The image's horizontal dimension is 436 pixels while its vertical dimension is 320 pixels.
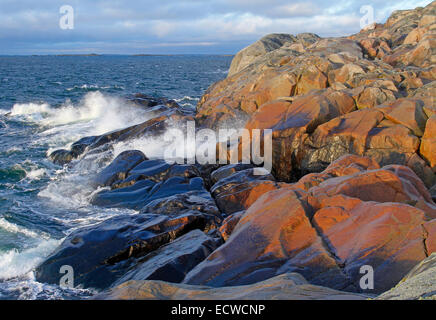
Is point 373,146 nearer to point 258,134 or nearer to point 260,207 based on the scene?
point 258,134

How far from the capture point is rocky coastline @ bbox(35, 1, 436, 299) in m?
5.19

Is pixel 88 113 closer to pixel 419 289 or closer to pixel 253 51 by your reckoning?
pixel 253 51

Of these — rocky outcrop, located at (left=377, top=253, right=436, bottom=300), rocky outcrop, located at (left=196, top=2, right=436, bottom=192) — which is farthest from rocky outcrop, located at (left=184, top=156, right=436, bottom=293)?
rocky outcrop, located at (left=196, top=2, right=436, bottom=192)

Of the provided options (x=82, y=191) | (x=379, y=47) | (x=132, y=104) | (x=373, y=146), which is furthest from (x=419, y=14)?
(x=82, y=191)

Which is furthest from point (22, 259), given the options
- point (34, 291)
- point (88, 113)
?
point (88, 113)

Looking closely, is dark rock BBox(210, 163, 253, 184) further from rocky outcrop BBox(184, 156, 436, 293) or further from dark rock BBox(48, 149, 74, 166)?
dark rock BBox(48, 149, 74, 166)

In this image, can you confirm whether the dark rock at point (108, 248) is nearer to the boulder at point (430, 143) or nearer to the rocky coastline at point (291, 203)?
the rocky coastline at point (291, 203)

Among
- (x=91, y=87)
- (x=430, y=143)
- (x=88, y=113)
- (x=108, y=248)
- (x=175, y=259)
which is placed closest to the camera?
(x=175, y=259)

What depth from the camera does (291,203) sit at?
262 inches

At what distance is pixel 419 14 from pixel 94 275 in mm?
34768

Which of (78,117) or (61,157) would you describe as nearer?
(61,157)

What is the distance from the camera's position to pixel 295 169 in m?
12.7

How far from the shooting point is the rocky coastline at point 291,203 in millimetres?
5191
